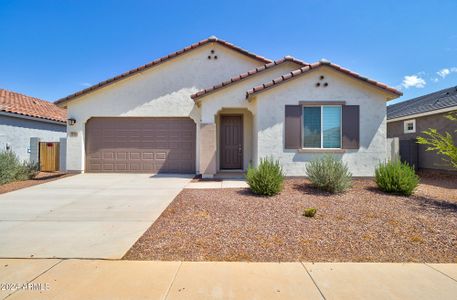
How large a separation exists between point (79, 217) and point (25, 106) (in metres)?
14.0

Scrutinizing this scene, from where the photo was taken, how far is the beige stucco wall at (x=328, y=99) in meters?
8.84

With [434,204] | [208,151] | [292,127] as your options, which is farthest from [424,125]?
[208,151]

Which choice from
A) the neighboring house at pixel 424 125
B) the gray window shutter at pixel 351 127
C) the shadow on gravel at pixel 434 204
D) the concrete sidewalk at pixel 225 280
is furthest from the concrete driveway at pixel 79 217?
the neighboring house at pixel 424 125

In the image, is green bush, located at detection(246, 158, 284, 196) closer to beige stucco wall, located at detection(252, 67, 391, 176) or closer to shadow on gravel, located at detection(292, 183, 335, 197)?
shadow on gravel, located at detection(292, 183, 335, 197)

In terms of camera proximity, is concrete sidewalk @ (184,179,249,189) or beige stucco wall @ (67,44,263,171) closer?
concrete sidewalk @ (184,179,249,189)

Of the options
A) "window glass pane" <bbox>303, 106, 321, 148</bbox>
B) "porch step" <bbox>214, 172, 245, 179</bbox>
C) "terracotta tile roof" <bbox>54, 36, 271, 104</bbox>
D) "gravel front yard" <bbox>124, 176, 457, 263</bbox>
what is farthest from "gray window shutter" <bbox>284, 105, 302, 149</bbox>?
"terracotta tile roof" <bbox>54, 36, 271, 104</bbox>

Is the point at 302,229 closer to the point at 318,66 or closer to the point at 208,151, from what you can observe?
the point at 208,151

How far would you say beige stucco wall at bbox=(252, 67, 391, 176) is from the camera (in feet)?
29.0

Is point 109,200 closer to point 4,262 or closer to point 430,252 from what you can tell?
point 4,262

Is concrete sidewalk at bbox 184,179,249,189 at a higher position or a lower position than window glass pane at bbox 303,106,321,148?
lower

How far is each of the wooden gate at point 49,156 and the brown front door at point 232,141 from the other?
9165mm

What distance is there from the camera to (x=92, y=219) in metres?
5.04

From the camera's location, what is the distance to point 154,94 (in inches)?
454

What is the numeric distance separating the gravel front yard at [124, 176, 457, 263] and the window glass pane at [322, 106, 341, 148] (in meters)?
2.71
